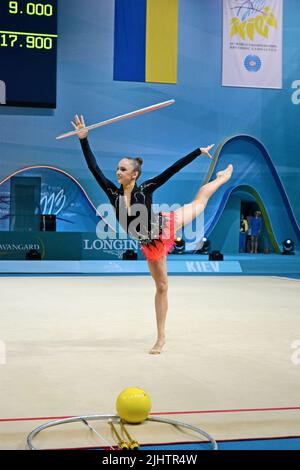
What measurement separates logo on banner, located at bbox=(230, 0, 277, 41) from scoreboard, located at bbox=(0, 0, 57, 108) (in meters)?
5.54

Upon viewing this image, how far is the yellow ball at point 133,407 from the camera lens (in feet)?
8.47

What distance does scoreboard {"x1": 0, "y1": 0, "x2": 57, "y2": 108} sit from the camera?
38.9 ft

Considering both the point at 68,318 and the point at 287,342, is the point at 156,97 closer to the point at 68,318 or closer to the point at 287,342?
the point at 68,318

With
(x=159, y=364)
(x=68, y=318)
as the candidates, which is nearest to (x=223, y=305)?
(x=68, y=318)

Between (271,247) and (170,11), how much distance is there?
7034 mm

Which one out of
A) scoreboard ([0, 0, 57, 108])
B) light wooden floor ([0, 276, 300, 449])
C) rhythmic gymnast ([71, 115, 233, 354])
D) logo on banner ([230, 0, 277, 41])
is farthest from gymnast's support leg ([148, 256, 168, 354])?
logo on banner ([230, 0, 277, 41])

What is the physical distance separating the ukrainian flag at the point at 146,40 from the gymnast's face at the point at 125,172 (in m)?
11.2

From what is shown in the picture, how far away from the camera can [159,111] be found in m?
15.7

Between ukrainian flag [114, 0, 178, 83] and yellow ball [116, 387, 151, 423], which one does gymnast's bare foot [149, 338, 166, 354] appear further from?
ukrainian flag [114, 0, 178, 83]

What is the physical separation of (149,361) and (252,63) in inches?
512

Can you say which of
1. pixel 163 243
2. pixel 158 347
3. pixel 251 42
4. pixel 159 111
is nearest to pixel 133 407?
pixel 158 347

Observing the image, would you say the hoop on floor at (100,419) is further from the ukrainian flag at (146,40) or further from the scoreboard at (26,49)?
the ukrainian flag at (146,40)

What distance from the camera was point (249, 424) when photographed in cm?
266

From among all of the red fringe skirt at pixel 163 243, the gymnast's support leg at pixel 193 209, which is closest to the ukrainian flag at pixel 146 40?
the gymnast's support leg at pixel 193 209
